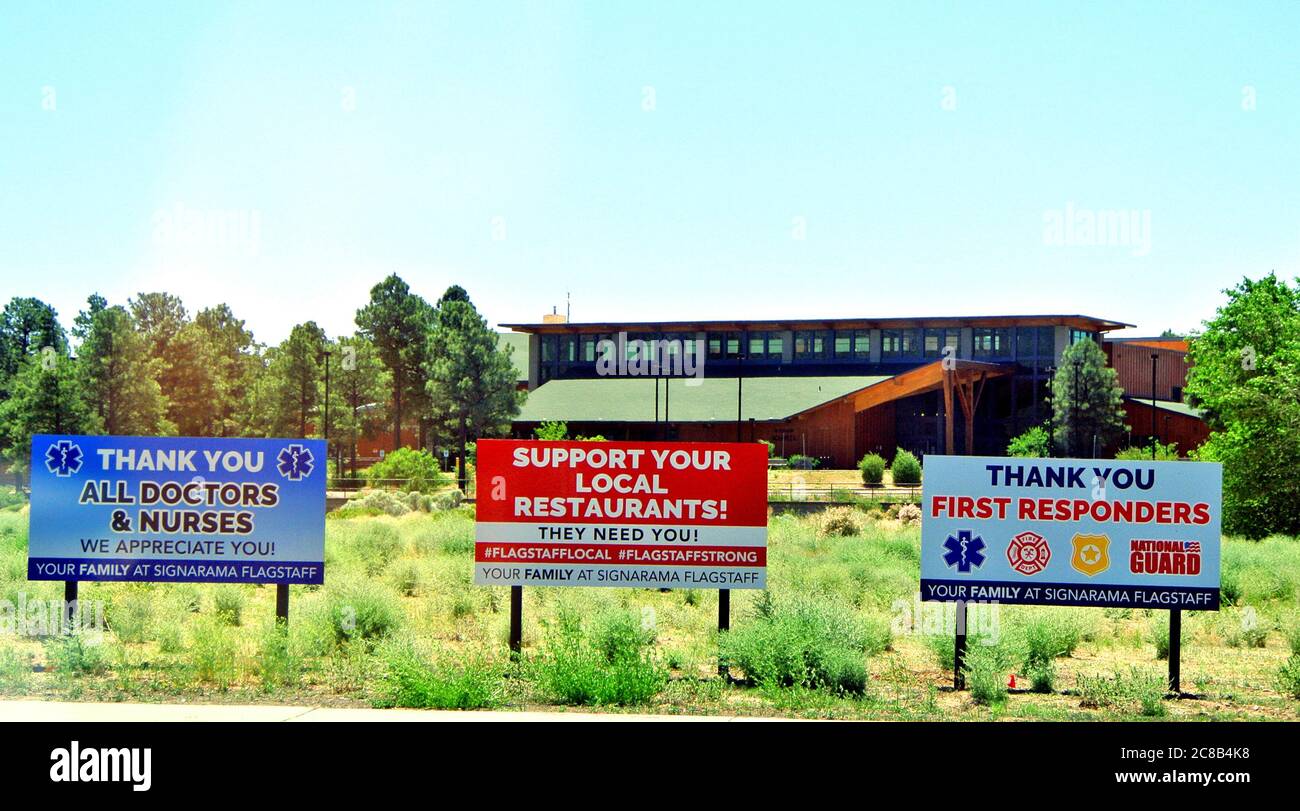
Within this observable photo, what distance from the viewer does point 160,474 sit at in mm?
11945

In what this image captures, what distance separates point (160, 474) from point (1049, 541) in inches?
346

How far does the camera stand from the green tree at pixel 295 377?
6875 centimetres

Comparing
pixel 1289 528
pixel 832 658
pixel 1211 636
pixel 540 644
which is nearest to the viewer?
pixel 832 658

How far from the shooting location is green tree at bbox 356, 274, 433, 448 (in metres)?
84.1

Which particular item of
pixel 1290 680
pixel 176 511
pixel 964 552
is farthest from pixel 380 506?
pixel 1290 680

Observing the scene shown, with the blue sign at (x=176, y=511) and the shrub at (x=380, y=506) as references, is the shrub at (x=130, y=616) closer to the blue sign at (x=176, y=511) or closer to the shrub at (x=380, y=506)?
the blue sign at (x=176, y=511)

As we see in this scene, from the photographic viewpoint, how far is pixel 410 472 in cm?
5403

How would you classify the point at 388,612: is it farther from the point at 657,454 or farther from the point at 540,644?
the point at 657,454

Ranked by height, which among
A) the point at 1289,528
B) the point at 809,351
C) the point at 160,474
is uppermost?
the point at 809,351

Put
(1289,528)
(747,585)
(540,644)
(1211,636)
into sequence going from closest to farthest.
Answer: (747,585), (540,644), (1211,636), (1289,528)

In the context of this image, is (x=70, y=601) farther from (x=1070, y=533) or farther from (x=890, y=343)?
(x=890, y=343)

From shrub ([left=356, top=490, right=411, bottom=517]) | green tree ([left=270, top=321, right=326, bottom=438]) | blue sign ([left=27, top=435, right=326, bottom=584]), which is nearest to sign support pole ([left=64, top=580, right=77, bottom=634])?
blue sign ([left=27, top=435, right=326, bottom=584])

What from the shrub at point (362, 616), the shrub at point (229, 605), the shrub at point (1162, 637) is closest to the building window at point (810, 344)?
the shrub at point (1162, 637)

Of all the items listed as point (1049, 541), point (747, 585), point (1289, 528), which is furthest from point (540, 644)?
point (1289, 528)
